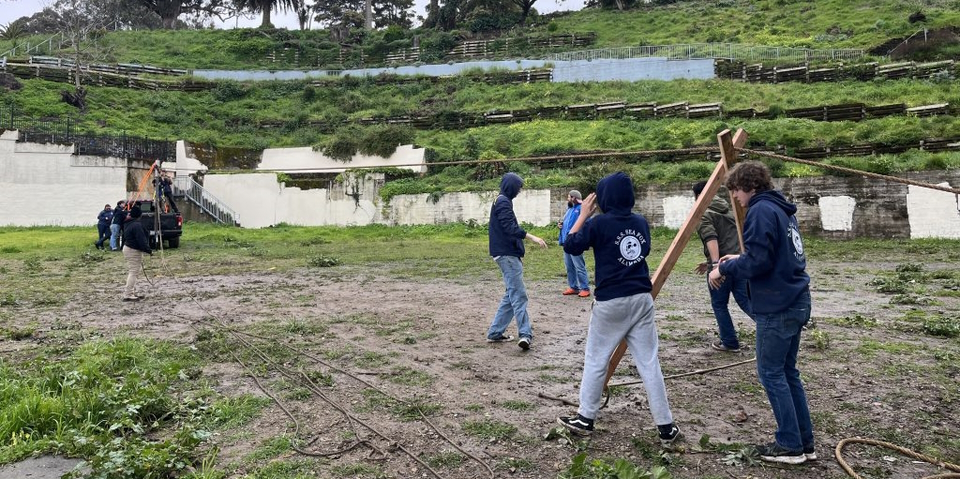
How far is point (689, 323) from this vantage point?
8.02 metres

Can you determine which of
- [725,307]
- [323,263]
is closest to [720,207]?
[725,307]

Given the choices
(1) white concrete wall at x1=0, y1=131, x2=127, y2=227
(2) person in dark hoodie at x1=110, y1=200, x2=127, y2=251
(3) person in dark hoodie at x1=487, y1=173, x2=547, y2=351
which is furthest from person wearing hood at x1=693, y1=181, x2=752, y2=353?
(1) white concrete wall at x1=0, y1=131, x2=127, y2=227

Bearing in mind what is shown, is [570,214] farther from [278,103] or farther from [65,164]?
[278,103]

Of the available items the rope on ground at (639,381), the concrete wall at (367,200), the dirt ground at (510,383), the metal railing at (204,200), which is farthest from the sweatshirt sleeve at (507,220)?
the metal railing at (204,200)

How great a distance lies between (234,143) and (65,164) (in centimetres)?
891

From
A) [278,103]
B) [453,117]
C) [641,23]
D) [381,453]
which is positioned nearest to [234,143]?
[278,103]

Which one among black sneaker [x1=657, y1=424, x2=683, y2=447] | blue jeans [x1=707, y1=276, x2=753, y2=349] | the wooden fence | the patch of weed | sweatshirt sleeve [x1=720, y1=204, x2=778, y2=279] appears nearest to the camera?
sweatshirt sleeve [x1=720, y1=204, x2=778, y2=279]

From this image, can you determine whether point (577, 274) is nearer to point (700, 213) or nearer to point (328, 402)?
point (700, 213)

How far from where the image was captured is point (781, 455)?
387cm

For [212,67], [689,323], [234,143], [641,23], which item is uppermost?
[641,23]

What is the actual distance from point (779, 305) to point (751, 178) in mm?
890

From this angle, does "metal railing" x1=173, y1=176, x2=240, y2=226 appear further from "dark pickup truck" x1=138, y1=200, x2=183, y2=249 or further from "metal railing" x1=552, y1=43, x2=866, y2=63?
"metal railing" x1=552, y1=43, x2=866, y2=63

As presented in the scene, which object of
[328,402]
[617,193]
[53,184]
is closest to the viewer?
[617,193]

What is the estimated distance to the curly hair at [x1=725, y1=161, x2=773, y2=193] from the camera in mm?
4090
